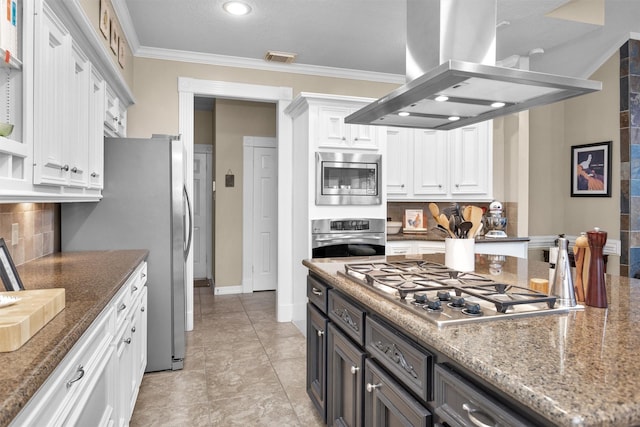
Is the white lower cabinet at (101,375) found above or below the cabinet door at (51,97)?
below

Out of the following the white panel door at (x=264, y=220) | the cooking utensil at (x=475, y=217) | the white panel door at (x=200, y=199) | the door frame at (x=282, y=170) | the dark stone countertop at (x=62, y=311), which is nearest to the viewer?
the dark stone countertop at (x=62, y=311)

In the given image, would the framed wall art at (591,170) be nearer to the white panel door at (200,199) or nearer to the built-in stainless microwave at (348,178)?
the built-in stainless microwave at (348,178)

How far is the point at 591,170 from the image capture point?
4609 millimetres

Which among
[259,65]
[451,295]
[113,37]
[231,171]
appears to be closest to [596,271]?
[451,295]

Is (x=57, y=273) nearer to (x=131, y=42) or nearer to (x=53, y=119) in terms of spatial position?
(x=53, y=119)

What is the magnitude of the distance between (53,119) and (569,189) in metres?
5.23

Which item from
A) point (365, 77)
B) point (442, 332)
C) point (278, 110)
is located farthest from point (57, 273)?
point (365, 77)

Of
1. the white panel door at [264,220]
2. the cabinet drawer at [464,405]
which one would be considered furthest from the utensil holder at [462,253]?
the white panel door at [264,220]

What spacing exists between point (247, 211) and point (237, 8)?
2.97 metres

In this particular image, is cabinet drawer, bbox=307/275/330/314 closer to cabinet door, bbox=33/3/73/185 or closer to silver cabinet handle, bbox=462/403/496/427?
silver cabinet handle, bbox=462/403/496/427

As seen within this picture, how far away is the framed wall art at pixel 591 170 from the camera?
443 cm

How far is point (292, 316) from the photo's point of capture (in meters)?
4.39

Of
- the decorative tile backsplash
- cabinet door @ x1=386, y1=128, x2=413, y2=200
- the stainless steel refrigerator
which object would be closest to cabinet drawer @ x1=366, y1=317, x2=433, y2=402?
the decorative tile backsplash

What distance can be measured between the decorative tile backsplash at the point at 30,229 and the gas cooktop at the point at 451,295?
1.69 metres
